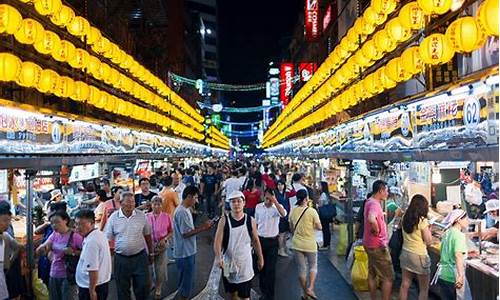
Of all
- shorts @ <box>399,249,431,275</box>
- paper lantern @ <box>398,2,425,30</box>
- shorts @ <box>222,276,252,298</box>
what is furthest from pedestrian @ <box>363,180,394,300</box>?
paper lantern @ <box>398,2,425,30</box>

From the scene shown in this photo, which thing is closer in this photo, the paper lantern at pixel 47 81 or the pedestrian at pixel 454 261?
the pedestrian at pixel 454 261

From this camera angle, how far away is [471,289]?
804 centimetres

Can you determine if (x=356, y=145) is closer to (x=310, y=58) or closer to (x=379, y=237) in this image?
(x=379, y=237)

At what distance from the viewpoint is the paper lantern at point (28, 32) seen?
8.64 metres

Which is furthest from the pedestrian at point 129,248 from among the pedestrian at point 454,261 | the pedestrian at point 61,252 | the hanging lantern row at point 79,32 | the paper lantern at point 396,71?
the paper lantern at point 396,71

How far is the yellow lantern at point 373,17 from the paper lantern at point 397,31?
0.57 metres

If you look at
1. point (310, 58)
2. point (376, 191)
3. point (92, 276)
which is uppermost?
point (310, 58)

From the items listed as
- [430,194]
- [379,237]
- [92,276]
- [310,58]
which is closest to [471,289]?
[379,237]

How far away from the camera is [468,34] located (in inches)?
257

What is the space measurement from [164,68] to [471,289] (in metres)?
30.2

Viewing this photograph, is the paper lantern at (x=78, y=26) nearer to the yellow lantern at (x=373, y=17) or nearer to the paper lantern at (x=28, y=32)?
the paper lantern at (x=28, y=32)

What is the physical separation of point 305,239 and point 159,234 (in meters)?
2.63

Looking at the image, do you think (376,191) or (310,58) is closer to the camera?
(376,191)

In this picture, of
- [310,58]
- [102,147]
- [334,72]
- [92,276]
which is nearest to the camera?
[92,276]
